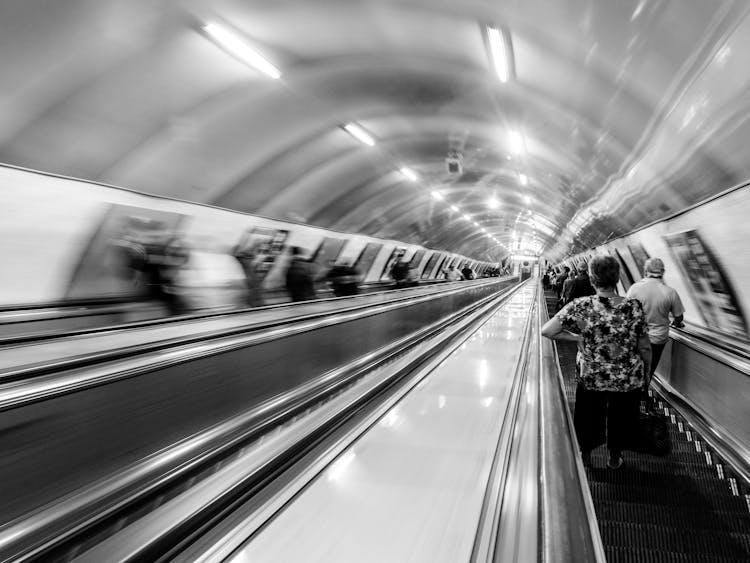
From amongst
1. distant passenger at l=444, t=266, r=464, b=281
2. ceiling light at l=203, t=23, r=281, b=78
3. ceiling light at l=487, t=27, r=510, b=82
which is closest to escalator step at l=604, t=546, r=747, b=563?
ceiling light at l=487, t=27, r=510, b=82

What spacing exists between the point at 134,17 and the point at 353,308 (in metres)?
4.41

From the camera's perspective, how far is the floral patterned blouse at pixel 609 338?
3695 millimetres

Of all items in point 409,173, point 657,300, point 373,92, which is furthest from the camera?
point 409,173

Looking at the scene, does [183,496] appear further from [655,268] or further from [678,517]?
[655,268]

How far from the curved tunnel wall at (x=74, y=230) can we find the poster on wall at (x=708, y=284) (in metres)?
9.09

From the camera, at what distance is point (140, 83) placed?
686cm

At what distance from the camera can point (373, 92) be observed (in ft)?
29.8

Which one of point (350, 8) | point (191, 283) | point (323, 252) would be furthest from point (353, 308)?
point (323, 252)

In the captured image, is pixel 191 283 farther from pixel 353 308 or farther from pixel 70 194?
pixel 353 308

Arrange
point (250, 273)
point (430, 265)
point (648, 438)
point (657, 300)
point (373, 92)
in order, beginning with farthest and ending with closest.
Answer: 1. point (430, 265)
2. point (250, 273)
3. point (373, 92)
4. point (657, 300)
5. point (648, 438)

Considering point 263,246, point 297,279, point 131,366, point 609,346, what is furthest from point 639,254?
point 131,366

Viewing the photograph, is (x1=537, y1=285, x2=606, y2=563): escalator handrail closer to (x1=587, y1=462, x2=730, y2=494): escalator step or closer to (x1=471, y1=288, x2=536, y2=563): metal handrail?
(x1=471, y1=288, x2=536, y2=563): metal handrail

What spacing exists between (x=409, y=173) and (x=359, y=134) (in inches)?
175

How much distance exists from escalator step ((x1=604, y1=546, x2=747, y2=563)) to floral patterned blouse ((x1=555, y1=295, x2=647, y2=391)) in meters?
1.09
